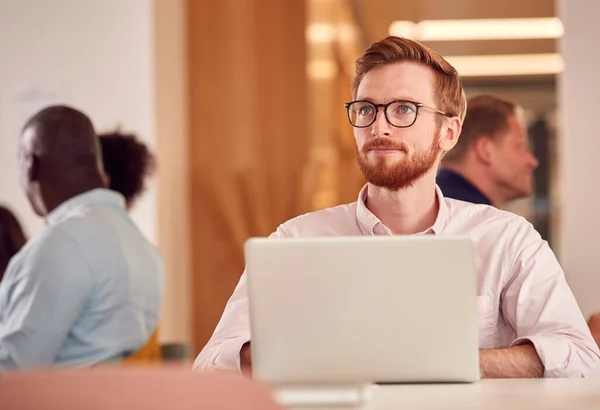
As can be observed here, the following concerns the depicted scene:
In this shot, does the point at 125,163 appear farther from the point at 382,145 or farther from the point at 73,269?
the point at 382,145

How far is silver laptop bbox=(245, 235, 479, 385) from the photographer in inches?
74.2

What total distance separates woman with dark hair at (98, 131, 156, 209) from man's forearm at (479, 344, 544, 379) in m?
2.28

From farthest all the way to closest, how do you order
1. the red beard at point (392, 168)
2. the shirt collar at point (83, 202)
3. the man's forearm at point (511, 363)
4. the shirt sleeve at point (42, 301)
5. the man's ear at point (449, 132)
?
the shirt collar at point (83, 202), the shirt sleeve at point (42, 301), the man's ear at point (449, 132), the red beard at point (392, 168), the man's forearm at point (511, 363)

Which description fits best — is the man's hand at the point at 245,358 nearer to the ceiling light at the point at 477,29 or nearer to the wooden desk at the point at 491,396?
the wooden desk at the point at 491,396

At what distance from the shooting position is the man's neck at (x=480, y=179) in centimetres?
427

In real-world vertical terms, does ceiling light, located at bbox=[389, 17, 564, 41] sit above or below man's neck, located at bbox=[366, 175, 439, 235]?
above

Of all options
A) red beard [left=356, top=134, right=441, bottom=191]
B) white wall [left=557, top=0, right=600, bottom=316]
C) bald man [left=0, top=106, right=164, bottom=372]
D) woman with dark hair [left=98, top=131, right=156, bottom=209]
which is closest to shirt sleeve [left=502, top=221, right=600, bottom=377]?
red beard [left=356, top=134, right=441, bottom=191]

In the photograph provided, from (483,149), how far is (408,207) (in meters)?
1.80

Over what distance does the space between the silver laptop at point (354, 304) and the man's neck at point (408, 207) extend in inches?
27.7

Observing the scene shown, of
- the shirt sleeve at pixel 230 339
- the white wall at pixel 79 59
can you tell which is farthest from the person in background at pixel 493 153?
the white wall at pixel 79 59

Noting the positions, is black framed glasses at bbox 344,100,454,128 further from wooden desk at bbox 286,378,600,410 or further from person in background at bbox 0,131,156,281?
person in background at bbox 0,131,156,281

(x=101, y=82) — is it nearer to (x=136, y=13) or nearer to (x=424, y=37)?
(x=136, y=13)

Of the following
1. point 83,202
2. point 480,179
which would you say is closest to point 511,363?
point 83,202

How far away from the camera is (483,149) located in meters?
4.33
